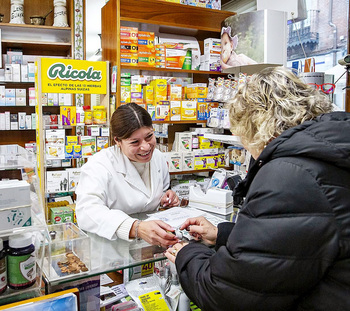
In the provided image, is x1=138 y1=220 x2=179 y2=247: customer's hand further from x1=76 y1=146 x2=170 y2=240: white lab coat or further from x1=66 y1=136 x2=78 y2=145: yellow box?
x1=66 y1=136 x2=78 y2=145: yellow box

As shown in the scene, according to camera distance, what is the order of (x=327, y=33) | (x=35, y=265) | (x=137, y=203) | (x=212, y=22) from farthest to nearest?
(x=212, y=22) < (x=327, y=33) < (x=137, y=203) < (x=35, y=265)

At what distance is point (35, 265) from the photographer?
1.18 metres

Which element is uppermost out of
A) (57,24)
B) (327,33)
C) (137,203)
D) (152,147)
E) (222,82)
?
(57,24)

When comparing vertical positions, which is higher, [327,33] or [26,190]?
[327,33]

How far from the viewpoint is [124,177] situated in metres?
2.24

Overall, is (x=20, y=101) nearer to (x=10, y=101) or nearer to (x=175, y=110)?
(x=10, y=101)

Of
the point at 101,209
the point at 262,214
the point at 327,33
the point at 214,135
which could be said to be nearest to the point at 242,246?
the point at 262,214

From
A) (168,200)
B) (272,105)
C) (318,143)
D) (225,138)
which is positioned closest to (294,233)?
(318,143)

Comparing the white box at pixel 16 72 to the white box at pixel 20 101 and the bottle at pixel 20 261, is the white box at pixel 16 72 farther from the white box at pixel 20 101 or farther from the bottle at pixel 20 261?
the bottle at pixel 20 261

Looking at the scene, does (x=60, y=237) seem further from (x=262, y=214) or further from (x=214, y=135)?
(x=214, y=135)

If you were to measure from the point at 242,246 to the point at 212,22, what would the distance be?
3.73 metres

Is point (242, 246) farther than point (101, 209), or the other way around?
point (101, 209)

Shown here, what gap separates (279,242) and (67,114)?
3163mm

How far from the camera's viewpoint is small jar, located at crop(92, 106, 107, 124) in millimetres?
3793
